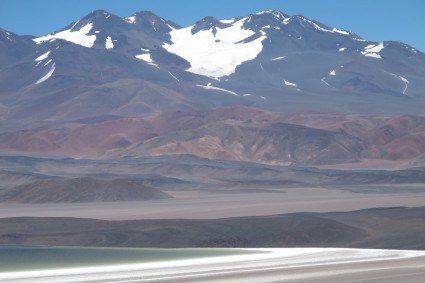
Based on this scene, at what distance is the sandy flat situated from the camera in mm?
45812

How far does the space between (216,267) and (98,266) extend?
3441 mm

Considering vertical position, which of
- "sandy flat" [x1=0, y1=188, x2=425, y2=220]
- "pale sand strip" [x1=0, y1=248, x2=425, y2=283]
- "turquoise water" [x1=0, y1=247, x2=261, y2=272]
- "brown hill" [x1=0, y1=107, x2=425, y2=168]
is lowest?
"pale sand strip" [x1=0, y1=248, x2=425, y2=283]

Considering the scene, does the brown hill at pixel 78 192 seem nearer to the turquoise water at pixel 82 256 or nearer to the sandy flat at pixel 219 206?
the sandy flat at pixel 219 206

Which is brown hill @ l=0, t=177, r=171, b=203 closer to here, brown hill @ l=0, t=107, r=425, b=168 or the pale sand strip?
the pale sand strip

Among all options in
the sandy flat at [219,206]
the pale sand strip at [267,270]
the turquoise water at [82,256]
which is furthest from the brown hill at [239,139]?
the pale sand strip at [267,270]

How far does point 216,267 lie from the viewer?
2669 centimetres

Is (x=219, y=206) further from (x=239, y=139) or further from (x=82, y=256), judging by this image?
(x=239, y=139)

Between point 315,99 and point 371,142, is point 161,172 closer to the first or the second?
point 371,142

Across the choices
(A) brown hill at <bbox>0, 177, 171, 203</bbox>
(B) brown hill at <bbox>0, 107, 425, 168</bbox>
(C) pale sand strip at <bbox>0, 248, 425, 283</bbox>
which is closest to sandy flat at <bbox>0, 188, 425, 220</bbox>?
(A) brown hill at <bbox>0, 177, 171, 203</bbox>

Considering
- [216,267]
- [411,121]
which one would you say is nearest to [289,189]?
[216,267]

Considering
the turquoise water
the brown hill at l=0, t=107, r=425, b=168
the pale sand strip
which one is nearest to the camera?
the pale sand strip

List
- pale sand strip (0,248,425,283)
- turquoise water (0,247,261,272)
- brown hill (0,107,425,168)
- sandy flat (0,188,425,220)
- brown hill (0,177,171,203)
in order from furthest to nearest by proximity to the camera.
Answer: brown hill (0,107,425,168) → brown hill (0,177,171,203) → sandy flat (0,188,425,220) → turquoise water (0,247,261,272) → pale sand strip (0,248,425,283)

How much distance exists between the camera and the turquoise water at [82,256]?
27656mm

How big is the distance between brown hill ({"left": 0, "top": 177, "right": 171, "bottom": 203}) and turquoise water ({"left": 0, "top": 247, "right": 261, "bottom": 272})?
81.6ft
